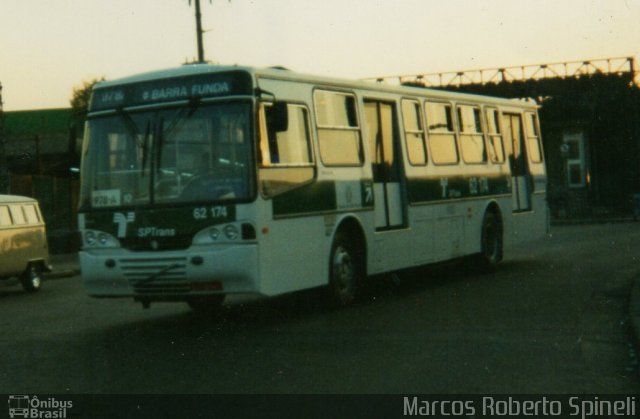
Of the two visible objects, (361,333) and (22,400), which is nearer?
(22,400)

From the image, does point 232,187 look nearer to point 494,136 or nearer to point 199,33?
point 494,136

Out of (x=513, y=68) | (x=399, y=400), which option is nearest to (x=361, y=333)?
(x=399, y=400)

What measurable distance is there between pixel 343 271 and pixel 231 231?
2528 millimetres

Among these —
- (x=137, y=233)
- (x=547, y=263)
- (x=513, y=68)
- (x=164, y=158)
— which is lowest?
(x=547, y=263)

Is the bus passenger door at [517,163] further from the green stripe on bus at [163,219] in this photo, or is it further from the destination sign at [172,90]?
the green stripe on bus at [163,219]

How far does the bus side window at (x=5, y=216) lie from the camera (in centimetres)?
2130

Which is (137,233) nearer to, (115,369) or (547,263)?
(115,369)

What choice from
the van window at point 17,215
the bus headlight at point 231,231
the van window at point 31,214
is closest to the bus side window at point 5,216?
the van window at point 17,215

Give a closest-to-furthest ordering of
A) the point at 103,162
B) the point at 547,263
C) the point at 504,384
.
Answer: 1. the point at 504,384
2. the point at 103,162
3. the point at 547,263

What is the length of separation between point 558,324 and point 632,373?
3.00 meters

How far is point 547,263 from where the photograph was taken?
21.1m

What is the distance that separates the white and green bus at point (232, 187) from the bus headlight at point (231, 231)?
0.03 ft

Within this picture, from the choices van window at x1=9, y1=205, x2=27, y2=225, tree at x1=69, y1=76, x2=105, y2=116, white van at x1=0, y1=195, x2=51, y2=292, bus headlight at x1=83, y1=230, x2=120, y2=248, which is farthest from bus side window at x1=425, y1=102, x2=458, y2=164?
tree at x1=69, y1=76, x2=105, y2=116

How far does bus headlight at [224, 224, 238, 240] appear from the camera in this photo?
12.1 meters
